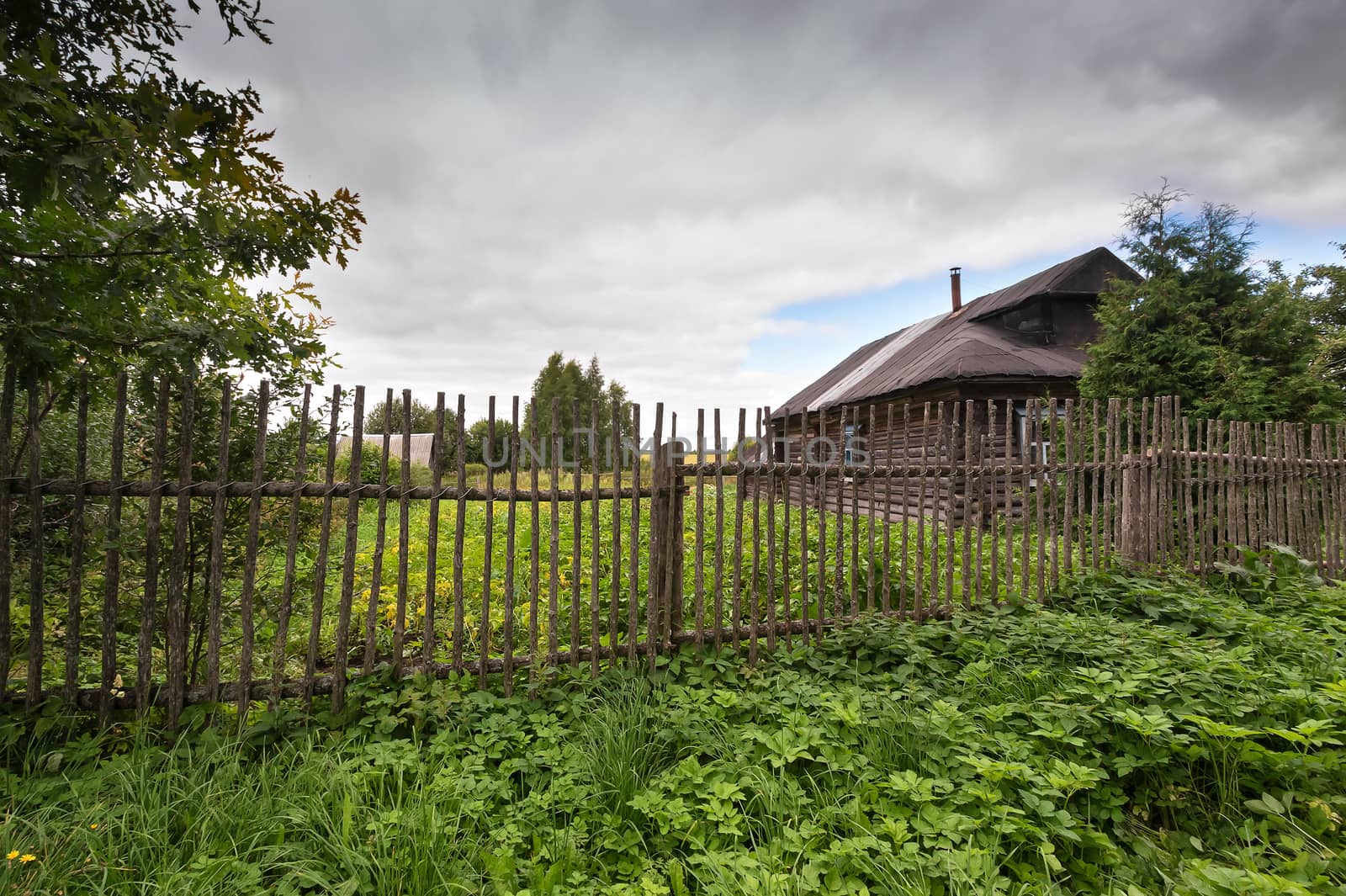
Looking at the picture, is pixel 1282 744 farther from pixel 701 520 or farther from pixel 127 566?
pixel 127 566

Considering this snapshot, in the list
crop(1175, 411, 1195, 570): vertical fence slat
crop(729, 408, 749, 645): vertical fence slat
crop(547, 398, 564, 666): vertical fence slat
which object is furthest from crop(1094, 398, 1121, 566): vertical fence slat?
crop(547, 398, 564, 666): vertical fence slat

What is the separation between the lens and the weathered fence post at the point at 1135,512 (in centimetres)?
555

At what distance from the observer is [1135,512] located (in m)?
5.59

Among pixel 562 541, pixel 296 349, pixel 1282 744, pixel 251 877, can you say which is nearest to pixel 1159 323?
pixel 1282 744

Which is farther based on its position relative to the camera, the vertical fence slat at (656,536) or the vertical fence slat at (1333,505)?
the vertical fence slat at (1333,505)

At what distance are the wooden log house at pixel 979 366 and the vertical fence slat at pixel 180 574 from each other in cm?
684

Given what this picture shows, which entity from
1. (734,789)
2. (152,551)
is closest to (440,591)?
(152,551)

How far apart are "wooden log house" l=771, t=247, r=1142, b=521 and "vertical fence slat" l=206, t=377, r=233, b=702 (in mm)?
6721

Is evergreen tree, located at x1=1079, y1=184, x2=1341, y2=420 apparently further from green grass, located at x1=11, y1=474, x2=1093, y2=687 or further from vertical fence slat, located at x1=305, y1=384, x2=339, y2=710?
vertical fence slat, located at x1=305, y1=384, x2=339, y2=710

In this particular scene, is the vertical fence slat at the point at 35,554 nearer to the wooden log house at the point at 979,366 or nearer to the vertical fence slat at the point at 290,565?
the vertical fence slat at the point at 290,565

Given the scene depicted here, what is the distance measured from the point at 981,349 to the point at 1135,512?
6.99 m

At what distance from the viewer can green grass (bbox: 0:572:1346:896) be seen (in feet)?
6.82

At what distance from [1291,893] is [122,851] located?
4.06m

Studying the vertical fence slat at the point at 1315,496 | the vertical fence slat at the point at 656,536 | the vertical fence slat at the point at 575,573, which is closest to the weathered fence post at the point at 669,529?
the vertical fence slat at the point at 656,536
